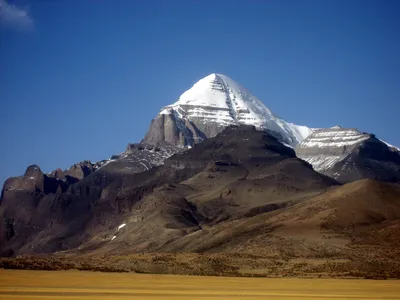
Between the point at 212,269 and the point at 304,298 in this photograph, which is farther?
the point at 212,269

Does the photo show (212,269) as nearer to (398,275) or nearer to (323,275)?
(323,275)

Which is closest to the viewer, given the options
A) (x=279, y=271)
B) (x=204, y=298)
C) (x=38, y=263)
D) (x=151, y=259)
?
(x=204, y=298)

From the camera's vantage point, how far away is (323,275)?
4700 inches

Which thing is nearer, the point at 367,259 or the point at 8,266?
the point at 8,266

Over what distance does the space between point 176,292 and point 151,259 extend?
236 ft

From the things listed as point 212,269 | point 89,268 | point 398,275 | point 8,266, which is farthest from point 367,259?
point 8,266

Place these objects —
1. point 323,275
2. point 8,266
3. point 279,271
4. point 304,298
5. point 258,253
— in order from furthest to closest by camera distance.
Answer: point 258,253
point 279,271
point 323,275
point 8,266
point 304,298

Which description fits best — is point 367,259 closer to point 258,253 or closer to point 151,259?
point 258,253

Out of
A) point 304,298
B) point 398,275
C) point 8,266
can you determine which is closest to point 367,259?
point 398,275

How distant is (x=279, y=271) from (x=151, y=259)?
24.7 m

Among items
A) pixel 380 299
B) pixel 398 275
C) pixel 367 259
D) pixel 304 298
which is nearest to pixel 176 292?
pixel 304 298

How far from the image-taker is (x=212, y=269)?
122750 mm

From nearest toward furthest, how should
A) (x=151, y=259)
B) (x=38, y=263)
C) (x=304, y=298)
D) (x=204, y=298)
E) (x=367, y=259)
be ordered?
(x=204, y=298)
(x=304, y=298)
(x=38, y=263)
(x=151, y=259)
(x=367, y=259)

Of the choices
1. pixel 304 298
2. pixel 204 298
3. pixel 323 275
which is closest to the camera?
pixel 204 298
